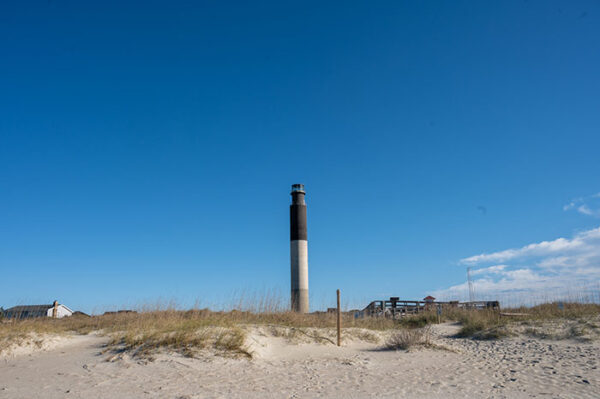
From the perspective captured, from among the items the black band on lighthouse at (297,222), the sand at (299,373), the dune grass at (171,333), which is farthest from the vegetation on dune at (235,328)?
the black band on lighthouse at (297,222)

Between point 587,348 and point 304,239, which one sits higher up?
point 304,239

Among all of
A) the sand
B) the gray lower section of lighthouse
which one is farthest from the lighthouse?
the sand

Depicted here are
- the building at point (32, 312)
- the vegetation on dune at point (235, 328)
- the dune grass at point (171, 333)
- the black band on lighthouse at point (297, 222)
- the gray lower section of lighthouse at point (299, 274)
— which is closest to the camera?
the dune grass at point (171, 333)

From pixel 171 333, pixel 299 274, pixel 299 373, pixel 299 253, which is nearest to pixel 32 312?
pixel 299 274

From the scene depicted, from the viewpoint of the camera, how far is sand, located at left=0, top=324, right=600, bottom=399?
6832 millimetres

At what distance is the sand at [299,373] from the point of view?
683cm

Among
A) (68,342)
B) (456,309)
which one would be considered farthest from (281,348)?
(456,309)

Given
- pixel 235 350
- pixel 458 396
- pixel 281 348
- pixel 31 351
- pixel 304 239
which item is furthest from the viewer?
pixel 304 239

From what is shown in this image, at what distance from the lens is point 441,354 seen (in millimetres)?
10375

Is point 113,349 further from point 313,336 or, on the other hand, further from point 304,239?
point 304,239

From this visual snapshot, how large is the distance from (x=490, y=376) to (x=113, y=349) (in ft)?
25.7

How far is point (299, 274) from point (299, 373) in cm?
1260

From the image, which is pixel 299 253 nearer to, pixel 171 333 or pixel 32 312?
pixel 171 333

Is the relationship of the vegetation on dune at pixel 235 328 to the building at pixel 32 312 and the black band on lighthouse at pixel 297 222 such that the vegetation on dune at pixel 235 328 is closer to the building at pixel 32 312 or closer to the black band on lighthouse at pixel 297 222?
the building at pixel 32 312
